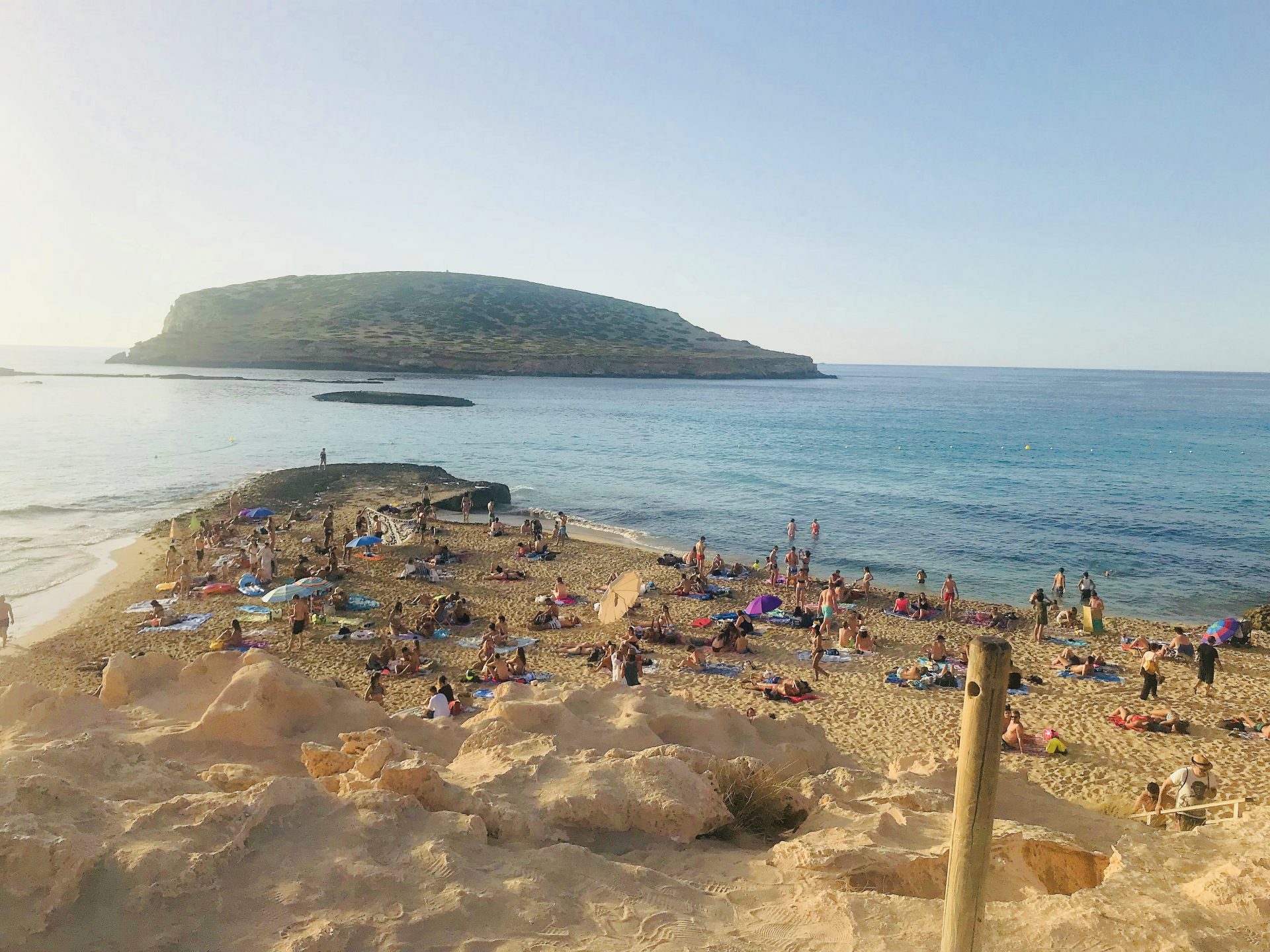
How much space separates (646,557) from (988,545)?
1406cm

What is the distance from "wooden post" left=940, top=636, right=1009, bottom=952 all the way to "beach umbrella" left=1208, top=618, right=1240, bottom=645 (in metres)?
18.6

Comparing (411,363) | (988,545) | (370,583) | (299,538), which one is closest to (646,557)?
(370,583)

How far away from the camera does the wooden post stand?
388 cm

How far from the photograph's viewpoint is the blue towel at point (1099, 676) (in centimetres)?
1634

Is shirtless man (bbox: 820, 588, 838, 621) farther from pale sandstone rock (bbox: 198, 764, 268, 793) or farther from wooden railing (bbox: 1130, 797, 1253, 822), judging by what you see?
pale sandstone rock (bbox: 198, 764, 268, 793)

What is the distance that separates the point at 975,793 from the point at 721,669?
41.5 feet

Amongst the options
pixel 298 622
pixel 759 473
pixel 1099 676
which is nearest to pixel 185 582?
pixel 298 622

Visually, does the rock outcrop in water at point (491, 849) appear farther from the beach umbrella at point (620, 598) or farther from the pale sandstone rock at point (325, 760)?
the beach umbrella at point (620, 598)

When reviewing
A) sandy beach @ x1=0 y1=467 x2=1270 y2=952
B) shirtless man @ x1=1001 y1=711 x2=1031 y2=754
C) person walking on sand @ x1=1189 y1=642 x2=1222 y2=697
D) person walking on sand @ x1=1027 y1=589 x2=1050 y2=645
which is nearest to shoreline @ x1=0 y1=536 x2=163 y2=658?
sandy beach @ x1=0 y1=467 x2=1270 y2=952

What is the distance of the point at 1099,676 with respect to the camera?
1659cm

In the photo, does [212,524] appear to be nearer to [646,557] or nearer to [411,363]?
[646,557]

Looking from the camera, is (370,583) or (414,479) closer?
(370,583)

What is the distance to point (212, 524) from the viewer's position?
27766 millimetres

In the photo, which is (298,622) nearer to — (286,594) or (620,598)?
(286,594)
